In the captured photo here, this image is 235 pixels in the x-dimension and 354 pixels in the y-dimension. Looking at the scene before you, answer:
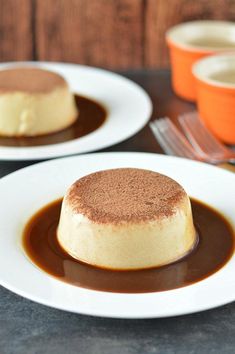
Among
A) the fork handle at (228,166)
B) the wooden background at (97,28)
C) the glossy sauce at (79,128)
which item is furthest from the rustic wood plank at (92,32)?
the fork handle at (228,166)

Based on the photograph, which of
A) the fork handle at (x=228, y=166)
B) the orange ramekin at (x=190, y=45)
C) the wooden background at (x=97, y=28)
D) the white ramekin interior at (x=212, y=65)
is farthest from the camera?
the wooden background at (x=97, y=28)

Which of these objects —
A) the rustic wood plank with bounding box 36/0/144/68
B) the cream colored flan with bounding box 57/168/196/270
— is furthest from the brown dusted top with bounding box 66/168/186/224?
the rustic wood plank with bounding box 36/0/144/68

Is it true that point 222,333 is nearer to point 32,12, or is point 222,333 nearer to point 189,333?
point 189,333

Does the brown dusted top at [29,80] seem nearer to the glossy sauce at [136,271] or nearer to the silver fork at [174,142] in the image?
the silver fork at [174,142]

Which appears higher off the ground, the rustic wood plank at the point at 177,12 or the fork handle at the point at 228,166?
the rustic wood plank at the point at 177,12

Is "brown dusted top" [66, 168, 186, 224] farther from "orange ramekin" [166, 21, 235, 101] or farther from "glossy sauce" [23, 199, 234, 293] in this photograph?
"orange ramekin" [166, 21, 235, 101]

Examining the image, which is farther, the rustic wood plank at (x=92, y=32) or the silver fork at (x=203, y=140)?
the rustic wood plank at (x=92, y=32)
